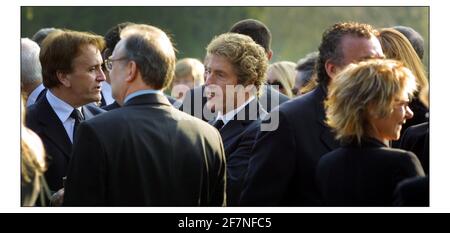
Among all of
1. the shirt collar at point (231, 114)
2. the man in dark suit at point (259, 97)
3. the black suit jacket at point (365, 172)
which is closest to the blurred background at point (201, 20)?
the man in dark suit at point (259, 97)

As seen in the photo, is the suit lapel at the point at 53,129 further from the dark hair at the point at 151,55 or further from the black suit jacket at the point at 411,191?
the black suit jacket at the point at 411,191

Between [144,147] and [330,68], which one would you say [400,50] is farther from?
[144,147]

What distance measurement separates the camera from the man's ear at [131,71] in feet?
18.3

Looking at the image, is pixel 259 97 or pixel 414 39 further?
pixel 414 39

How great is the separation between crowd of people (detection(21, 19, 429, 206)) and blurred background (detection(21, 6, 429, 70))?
13213 mm

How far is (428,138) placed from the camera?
606 centimetres

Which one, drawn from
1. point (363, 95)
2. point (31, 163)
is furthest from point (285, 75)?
point (31, 163)

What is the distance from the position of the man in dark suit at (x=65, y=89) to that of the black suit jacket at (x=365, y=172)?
222 cm

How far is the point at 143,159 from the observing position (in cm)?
542

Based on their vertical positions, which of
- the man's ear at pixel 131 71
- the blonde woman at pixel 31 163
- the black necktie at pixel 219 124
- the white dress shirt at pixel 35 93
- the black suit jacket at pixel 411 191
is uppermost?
the man's ear at pixel 131 71

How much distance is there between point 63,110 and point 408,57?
2568 millimetres

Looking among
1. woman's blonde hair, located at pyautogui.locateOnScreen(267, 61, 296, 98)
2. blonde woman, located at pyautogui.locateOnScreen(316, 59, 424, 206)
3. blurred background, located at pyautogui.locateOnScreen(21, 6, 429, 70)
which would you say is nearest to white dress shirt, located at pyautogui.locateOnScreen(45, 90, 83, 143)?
blonde woman, located at pyautogui.locateOnScreen(316, 59, 424, 206)

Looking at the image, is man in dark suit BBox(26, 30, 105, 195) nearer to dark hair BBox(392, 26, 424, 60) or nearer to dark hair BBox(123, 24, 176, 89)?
dark hair BBox(123, 24, 176, 89)

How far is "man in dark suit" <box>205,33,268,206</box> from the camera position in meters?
7.05
